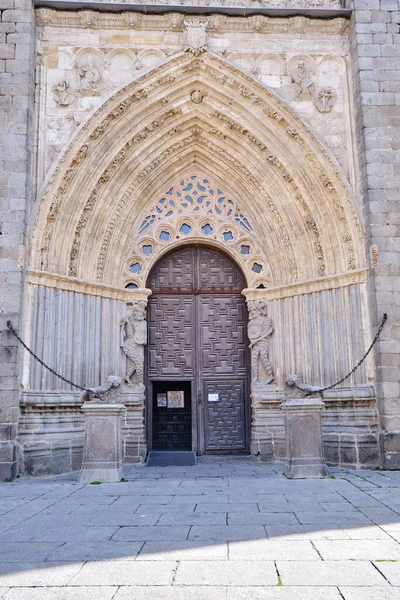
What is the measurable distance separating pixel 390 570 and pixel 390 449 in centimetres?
476

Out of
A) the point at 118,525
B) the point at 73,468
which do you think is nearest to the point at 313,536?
the point at 118,525

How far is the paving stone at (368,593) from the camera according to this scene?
2840mm

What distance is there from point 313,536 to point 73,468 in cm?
485

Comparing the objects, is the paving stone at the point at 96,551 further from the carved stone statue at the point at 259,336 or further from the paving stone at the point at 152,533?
the carved stone statue at the point at 259,336

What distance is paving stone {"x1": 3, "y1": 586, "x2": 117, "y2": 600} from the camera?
9.51 ft

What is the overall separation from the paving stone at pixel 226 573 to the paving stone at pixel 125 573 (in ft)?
0.28

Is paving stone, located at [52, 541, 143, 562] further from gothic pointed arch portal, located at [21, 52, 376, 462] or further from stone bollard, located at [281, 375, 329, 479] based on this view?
gothic pointed arch portal, located at [21, 52, 376, 462]

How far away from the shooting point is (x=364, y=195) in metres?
8.52

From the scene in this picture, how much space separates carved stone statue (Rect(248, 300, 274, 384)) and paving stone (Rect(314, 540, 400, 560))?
5.29 metres

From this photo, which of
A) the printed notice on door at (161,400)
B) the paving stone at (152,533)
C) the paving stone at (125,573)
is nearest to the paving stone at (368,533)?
the paving stone at (152,533)

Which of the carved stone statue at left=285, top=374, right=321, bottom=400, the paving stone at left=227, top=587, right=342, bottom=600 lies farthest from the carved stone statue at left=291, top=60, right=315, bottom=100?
the paving stone at left=227, top=587, right=342, bottom=600

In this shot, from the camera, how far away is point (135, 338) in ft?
30.3

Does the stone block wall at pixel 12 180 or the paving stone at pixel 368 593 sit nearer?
the paving stone at pixel 368 593

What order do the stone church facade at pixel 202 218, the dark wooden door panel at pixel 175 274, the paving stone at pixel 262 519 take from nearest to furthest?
the paving stone at pixel 262 519 < the stone church facade at pixel 202 218 < the dark wooden door panel at pixel 175 274
